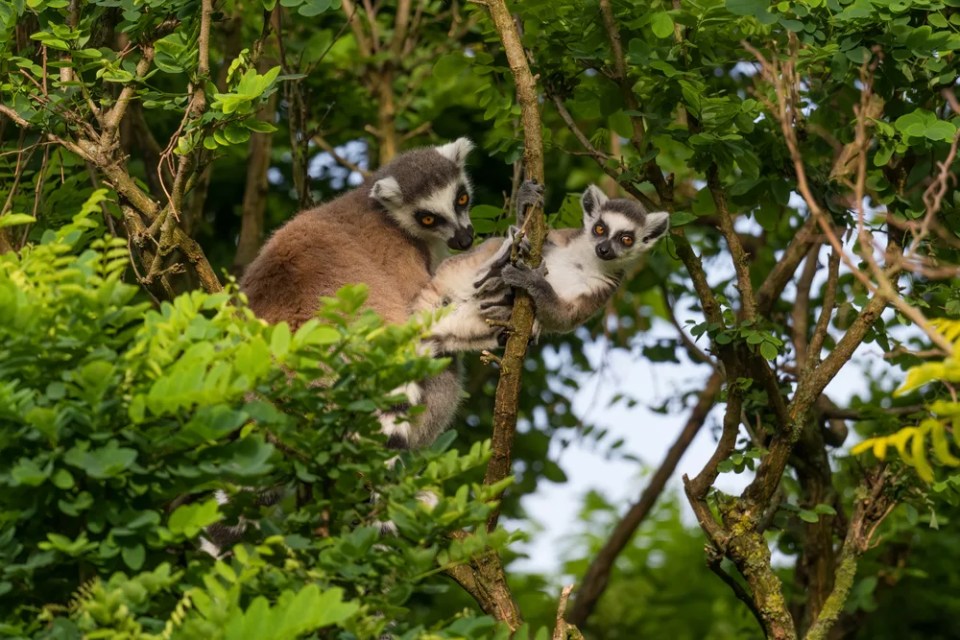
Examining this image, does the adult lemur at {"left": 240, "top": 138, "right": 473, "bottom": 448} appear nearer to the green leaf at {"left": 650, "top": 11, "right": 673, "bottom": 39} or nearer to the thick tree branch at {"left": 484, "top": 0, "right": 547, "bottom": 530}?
the thick tree branch at {"left": 484, "top": 0, "right": 547, "bottom": 530}

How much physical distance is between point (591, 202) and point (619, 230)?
0.30 meters

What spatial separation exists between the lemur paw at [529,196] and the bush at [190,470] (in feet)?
5.40

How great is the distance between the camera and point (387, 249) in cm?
535

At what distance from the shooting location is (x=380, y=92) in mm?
7219

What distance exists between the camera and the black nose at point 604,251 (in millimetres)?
5512

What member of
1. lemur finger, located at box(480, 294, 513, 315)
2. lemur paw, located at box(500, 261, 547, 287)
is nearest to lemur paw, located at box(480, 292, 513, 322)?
lemur finger, located at box(480, 294, 513, 315)

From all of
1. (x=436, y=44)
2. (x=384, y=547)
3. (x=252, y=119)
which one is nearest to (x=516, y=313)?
(x=252, y=119)

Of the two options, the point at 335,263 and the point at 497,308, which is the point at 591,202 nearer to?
the point at 497,308

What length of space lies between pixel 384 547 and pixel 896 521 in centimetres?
432

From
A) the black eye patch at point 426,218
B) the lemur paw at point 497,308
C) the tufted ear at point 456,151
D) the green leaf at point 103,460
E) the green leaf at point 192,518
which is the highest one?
the tufted ear at point 456,151

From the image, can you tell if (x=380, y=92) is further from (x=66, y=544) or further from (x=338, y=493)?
(x=66, y=544)

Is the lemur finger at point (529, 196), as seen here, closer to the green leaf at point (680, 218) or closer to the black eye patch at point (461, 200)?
the green leaf at point (680, 218)

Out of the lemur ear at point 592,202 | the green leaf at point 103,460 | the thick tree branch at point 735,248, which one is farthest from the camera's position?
the lemur ear at point 592,202

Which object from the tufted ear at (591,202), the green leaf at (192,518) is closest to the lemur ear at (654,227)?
the tufted ear at (591,202)
